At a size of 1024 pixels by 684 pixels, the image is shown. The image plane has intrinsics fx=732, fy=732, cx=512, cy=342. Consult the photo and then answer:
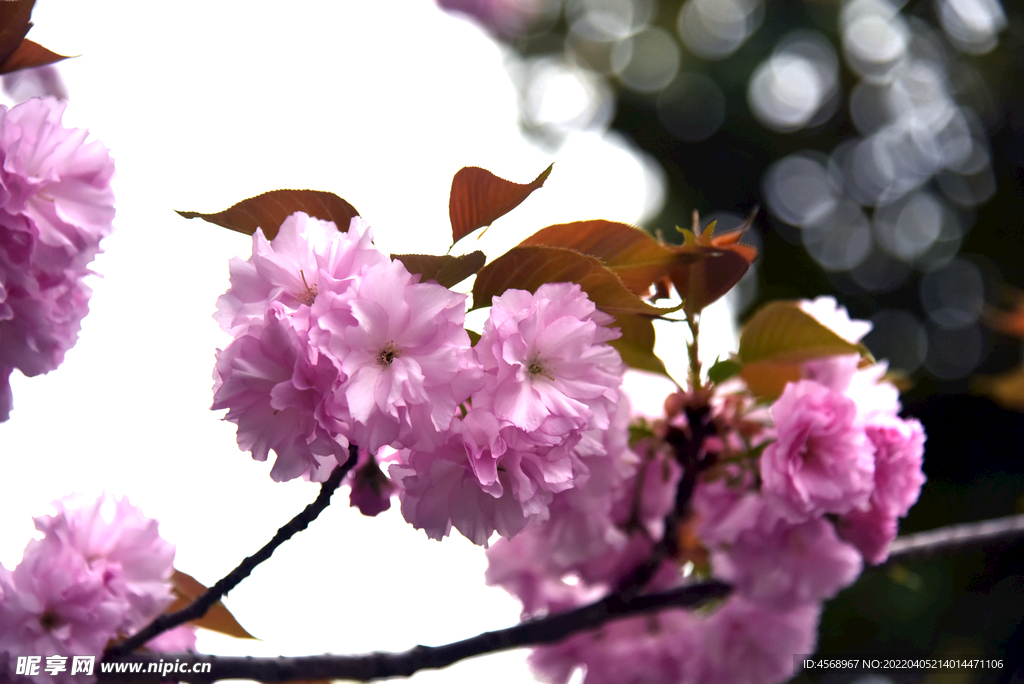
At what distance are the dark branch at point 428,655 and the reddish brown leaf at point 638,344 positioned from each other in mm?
242

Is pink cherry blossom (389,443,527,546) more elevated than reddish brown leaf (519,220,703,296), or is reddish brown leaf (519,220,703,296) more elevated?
reddish brown leaf (519,220,703,296)

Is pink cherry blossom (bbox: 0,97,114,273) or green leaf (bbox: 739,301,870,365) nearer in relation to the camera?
pink cherry blossom (bbox: 0,97,114,273)

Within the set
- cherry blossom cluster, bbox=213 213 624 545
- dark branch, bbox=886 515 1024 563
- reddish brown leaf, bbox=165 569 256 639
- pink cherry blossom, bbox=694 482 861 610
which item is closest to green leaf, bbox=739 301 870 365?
pink cherry blossom, bbox=694 482 861 610

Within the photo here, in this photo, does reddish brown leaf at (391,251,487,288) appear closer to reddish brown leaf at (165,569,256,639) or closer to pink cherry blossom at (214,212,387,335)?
pink cherry blossom at (214,212,387,335)

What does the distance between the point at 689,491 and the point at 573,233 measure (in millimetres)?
349

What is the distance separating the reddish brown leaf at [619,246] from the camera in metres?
0.55

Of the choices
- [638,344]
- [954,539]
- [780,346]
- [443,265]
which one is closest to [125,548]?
[443,265]

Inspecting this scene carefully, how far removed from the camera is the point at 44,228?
487mm

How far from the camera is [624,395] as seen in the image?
2.26ft

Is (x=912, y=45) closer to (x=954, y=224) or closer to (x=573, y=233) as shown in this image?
(x=954, y=224)

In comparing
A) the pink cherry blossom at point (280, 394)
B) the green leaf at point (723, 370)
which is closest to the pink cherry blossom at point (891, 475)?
the green leaf at point (723, 370)

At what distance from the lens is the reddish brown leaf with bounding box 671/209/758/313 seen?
601 mm

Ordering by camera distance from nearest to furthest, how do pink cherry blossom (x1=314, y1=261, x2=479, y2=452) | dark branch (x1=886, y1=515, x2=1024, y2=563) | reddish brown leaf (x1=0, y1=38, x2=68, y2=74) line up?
1. pink cherry blossom (x1=314, y1=261, x2=479, y2=452)
2. reddish brown leaf (x1=0, y1=38, x2=68, y2=74)
3. dark branch (x1=886, y1=515, x2=1024, y2=563)

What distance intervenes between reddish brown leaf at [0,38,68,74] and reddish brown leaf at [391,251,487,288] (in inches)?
11.9
